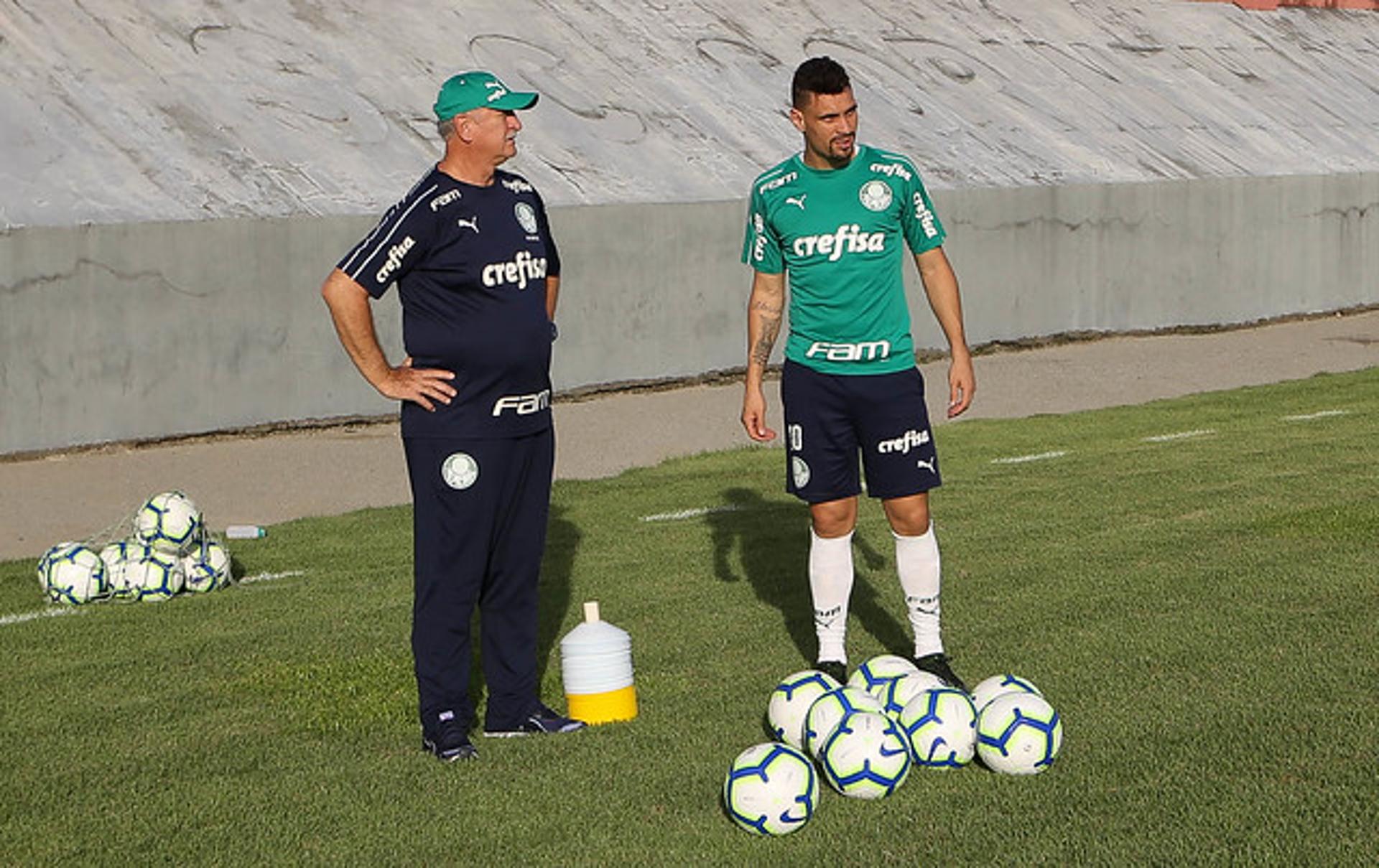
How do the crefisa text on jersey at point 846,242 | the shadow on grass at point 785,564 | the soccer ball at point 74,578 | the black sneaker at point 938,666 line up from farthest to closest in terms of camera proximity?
1. the soccer ball at point 74,578
2. the shadow on grass at point 785,564
3. the black sneaker at point 938,666
4. the crefisa text on jersey at point 846,242

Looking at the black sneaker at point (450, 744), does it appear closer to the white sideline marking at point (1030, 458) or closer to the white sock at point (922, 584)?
the white sock at point (922, 584)

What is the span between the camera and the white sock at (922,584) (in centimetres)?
779

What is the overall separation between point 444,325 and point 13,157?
35.7 feet

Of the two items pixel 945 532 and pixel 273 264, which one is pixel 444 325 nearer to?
pixel 945 532

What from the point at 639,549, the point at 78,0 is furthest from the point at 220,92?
the point at 639,549

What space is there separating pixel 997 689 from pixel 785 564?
3932 mm

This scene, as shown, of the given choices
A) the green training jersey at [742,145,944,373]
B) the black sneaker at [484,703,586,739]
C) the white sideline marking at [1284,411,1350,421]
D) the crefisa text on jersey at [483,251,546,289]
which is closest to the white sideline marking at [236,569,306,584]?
the black sneaker at [484,703,586,739]

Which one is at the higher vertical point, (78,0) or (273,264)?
(78,0)

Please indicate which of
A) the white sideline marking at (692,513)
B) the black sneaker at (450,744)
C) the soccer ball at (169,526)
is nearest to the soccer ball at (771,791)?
the black sneaker at (450,744)

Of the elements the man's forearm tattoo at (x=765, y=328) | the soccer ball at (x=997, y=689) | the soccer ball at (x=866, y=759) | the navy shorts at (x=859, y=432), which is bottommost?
the soccer ball at (x=866, y=759)

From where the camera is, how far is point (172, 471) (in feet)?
Result: 48.8

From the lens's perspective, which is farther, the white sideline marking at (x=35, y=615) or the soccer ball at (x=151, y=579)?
the soccer ball at (x=151, y=579)

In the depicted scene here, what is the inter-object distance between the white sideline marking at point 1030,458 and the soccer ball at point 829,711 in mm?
7922

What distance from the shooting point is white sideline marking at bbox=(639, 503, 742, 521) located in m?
12.4
